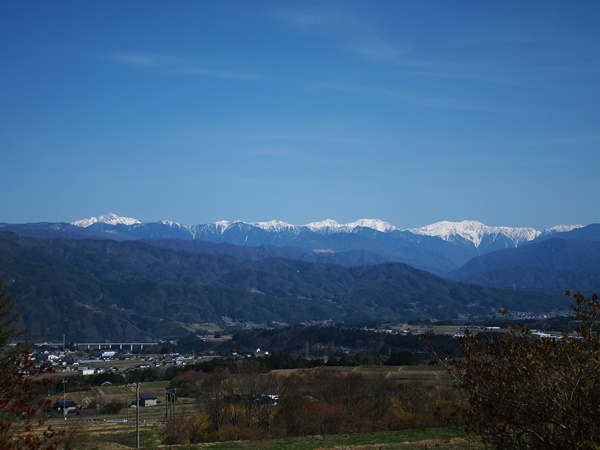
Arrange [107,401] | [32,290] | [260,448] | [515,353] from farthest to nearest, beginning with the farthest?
1. [32,290]
2. [107,401]
3. [260,448]
4. [515,353]

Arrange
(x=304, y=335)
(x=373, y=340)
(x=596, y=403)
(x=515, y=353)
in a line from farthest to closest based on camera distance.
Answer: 1. (x=304, y=335)
2. (x=373, y=340)
3. (x=515, y=353)
4. (x=596, y=403)

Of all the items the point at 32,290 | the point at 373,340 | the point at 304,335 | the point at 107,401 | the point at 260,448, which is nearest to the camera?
the point at 260,448

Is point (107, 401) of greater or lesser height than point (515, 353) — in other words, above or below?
below

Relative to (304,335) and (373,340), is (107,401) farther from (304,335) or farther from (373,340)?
(304,335)

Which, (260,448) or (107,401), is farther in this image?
(107,401)

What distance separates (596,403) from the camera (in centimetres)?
666

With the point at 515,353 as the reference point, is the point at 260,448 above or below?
below

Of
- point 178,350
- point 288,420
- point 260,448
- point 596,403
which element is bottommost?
point 178,350

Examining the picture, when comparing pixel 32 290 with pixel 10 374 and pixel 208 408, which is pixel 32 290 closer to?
pixel 208 408

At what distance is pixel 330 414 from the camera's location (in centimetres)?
3328

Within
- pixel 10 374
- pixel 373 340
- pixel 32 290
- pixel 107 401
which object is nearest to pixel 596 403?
pixel 10 374

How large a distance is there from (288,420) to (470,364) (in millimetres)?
27435

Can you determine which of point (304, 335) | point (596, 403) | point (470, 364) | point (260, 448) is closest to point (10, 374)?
point (470, 364)

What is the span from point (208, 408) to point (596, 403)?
101 ft
